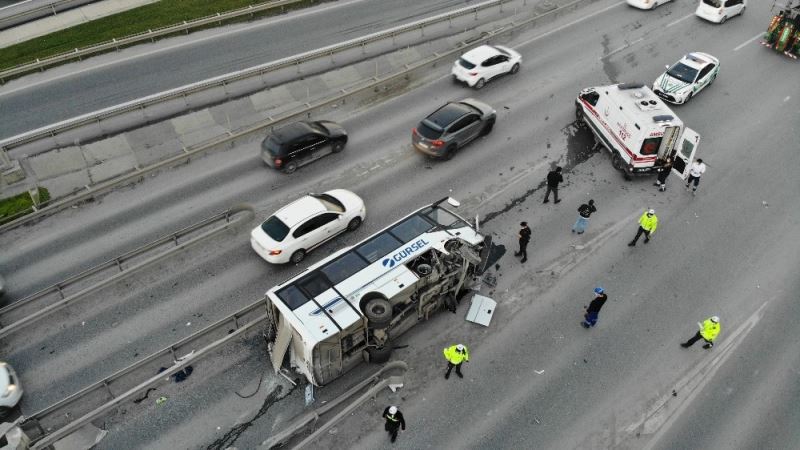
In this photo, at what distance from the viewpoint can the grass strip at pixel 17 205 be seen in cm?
1908

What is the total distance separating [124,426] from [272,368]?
11.9 feet

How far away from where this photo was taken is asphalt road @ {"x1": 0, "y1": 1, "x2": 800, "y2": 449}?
14.0 m

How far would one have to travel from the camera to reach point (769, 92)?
25.4 meters

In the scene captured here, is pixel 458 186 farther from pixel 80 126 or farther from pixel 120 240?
pixel 80 126

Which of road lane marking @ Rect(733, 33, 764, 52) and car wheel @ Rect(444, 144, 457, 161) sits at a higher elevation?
car wheel @ Rect(444, 144, 457, 161)

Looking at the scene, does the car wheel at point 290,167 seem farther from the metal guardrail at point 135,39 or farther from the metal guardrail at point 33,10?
the metal guardrail at point 33,10

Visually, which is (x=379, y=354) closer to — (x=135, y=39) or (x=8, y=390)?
(x=8, y=390)

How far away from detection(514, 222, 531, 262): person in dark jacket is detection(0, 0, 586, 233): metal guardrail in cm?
1064

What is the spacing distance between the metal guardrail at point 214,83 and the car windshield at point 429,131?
25.7 ft

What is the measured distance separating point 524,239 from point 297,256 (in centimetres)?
686

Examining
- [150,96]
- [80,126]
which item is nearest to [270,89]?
[150,96]

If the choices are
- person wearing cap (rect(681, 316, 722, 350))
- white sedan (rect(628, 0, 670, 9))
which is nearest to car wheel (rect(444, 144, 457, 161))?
person wearing cap (rect(681, 316, 722, 350))

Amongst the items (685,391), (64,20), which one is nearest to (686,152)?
(685,391)

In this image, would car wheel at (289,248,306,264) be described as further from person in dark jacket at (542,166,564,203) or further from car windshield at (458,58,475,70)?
car windshield at (458,58,475,70)
